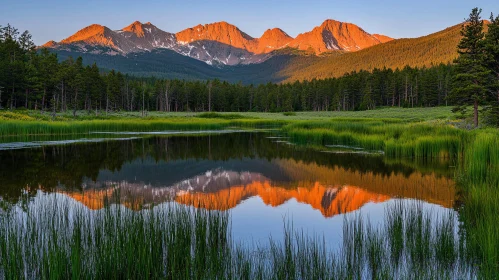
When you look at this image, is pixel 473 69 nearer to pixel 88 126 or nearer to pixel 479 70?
pixel 479 70

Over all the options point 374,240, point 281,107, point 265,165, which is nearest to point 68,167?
point 265,165

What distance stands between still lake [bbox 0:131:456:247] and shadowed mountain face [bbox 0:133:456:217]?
0.04 metres

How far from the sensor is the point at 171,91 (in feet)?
451

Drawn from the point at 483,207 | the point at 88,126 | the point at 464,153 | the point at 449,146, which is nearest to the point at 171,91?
the point at 88,126

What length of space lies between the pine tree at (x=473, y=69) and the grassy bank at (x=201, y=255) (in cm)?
2814

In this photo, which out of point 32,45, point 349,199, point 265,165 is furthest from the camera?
point 32,45

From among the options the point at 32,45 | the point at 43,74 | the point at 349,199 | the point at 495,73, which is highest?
the point at 32,45

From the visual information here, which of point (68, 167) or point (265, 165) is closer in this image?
point (68, 167)

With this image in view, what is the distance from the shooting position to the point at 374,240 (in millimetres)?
7160

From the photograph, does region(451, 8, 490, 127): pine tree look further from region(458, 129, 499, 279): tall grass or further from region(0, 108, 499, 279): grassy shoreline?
region(458, 129, 499, 279): tall grass

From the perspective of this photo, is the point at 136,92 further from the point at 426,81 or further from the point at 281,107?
the point at 426,81

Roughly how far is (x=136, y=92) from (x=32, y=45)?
121 feet

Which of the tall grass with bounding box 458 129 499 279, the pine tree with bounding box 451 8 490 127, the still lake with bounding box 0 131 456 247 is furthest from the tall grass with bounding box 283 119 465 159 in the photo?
the pine tree with bounding box 451 8 490 127

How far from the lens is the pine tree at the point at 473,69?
31359mm
